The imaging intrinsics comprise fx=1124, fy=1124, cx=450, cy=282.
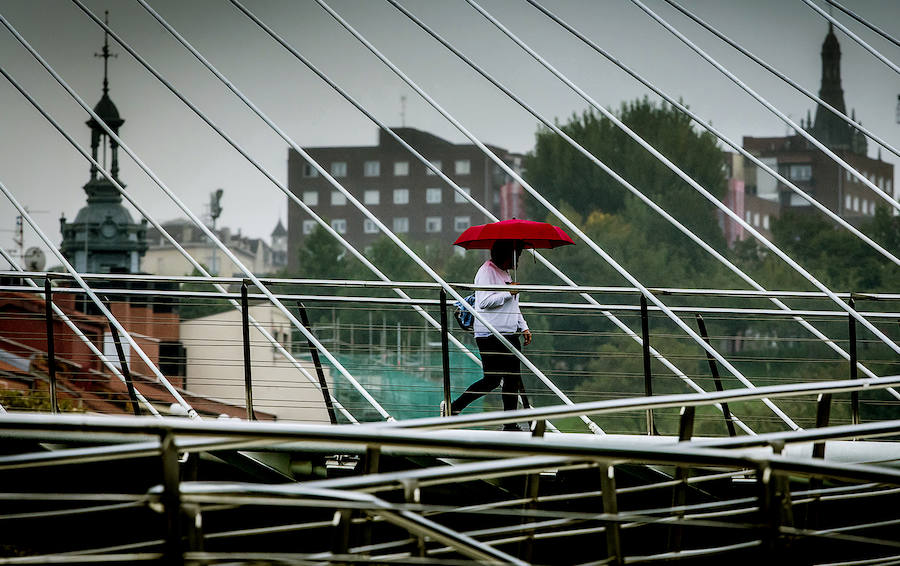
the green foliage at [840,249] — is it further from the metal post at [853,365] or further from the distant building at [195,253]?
the metal post at [853,365]

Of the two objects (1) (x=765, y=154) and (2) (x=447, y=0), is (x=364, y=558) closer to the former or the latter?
(2) (x=447, y=0)

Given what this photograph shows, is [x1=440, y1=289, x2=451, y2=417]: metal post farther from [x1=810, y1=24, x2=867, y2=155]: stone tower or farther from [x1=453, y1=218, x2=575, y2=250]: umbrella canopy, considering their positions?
[x1=810, y1=24, x2=867, y2=155]: stone tower

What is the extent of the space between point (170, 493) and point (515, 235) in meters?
4.57

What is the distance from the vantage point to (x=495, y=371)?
23.6 feet

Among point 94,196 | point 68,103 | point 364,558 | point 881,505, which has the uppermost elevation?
point 68,103

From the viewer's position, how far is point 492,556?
306cm

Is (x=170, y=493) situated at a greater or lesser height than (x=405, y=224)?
lesser

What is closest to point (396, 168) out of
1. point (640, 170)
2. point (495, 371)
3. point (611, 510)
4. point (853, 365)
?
point (640, 170)

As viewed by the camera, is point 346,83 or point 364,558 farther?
point 346,83

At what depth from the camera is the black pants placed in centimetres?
716

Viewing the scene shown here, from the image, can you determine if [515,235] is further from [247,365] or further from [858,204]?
[858,204]

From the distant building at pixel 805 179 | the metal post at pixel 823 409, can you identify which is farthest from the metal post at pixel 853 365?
the distant building at pixel 805 179

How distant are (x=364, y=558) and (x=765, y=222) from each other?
75.8 metres

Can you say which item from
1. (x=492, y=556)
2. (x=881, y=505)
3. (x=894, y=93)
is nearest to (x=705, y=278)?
(x=894, y=93)
